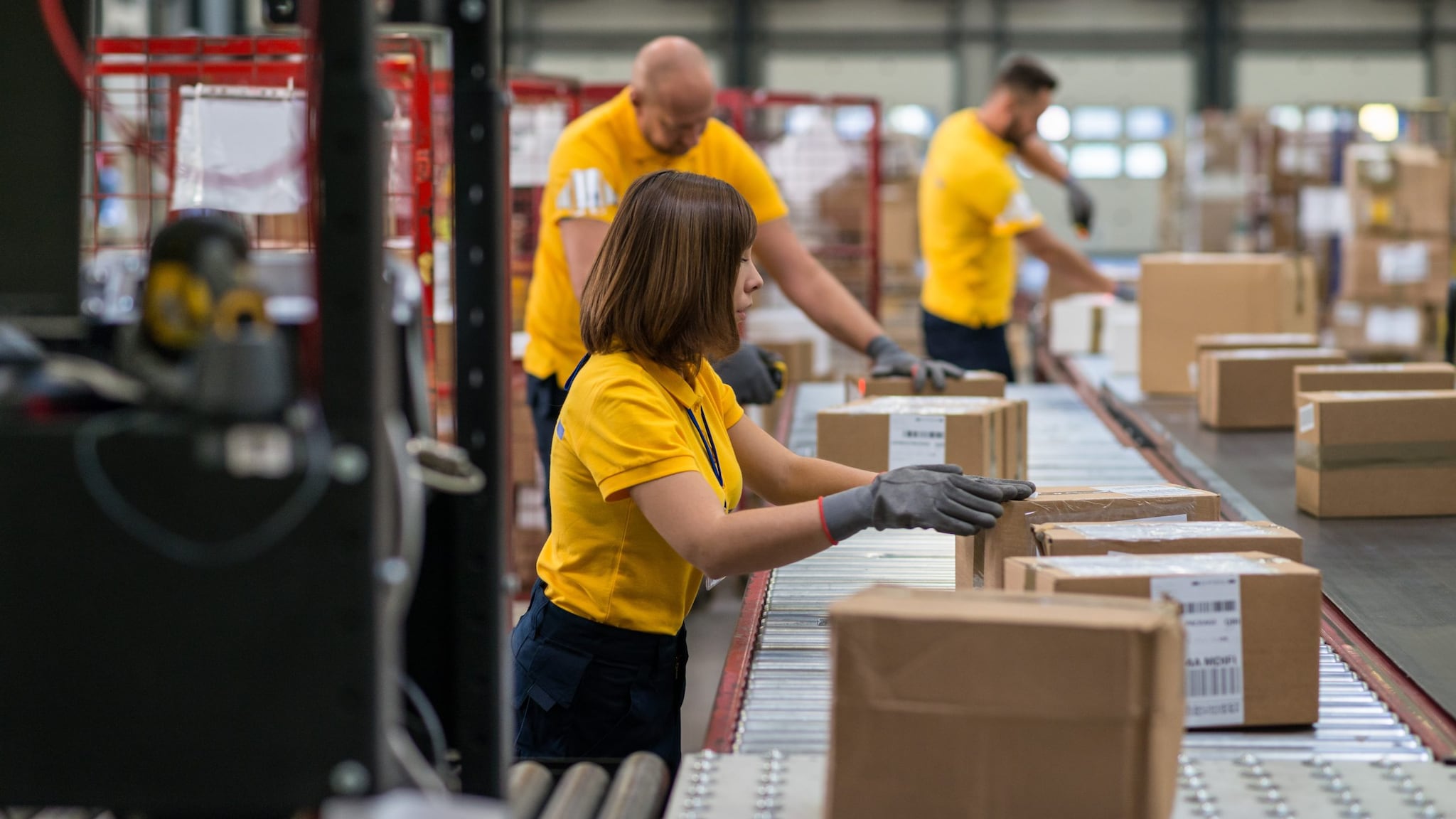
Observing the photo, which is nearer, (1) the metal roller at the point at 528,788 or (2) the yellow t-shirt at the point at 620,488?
(1) the metal roller at the point at 528,788

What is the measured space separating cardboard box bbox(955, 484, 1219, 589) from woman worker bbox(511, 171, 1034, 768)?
0.18 feet

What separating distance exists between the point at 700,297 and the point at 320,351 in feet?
3.44

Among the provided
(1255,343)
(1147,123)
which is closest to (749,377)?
(1255,343)

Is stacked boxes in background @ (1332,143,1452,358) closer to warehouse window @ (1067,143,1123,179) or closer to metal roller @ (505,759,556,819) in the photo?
warehouse window @ (1067,143,1123,179)

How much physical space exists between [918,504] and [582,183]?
5.82 ft

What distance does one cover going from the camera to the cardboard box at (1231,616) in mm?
1748

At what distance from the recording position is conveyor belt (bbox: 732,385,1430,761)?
1.83m

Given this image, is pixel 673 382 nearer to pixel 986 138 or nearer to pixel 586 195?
pixel 586 195

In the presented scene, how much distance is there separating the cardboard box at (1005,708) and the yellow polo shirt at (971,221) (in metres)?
4.06

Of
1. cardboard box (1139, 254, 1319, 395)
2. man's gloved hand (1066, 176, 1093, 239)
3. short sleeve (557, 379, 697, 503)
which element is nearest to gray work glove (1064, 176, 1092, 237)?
man's gloved hand (1066, 176, 1093, 239)

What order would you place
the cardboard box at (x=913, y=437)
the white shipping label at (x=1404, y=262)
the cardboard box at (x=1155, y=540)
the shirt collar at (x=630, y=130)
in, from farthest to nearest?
the white shipping label at (x=1404, y=262)
the shirt collar at (x=630, y=130)
the cardboard box at (x=913, y=437)
the cardboard box at (x=1155, y=540)

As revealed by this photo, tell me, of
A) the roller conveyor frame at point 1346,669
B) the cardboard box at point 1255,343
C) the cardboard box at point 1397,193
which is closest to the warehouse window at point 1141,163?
the cardboard box at point 1397,193

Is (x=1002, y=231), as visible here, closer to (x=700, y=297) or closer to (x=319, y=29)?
(x=700, y=297)

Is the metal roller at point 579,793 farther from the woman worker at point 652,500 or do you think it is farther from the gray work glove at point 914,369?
the gray work glove at point 914,369
